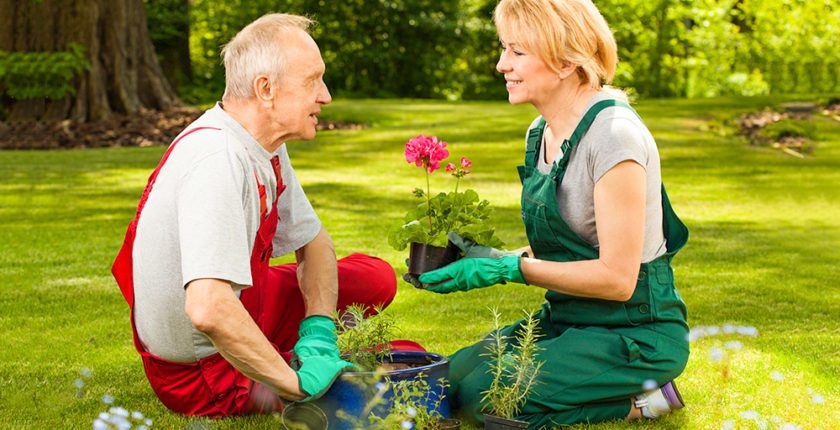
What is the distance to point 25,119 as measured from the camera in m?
14.5

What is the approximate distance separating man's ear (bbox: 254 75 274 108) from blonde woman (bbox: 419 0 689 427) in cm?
76

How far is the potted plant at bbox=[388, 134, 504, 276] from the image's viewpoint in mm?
3447

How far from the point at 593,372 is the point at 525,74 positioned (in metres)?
0.98

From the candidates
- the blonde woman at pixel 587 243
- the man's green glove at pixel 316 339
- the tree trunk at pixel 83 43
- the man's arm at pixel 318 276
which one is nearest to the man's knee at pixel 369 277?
the man's arm at pixel 318 276

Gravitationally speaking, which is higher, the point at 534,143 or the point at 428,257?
the point at 534,143

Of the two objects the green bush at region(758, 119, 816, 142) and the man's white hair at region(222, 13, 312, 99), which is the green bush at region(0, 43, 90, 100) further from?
the man's white hair at region(222, 13, 312, 99)

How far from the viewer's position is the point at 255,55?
10.4ft

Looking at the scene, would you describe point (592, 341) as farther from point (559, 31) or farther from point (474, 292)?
point (474, 292)

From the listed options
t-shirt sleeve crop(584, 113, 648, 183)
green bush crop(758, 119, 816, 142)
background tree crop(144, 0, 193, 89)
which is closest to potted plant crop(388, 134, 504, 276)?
t-shirt sleeve crop(584, 113, 648, 183)

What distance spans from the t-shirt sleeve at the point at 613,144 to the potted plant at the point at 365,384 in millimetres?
779

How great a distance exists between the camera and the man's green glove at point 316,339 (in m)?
3.29

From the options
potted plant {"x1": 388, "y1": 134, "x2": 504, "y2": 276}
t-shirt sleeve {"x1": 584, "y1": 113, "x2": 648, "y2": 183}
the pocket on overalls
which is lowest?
the pocket on overalls

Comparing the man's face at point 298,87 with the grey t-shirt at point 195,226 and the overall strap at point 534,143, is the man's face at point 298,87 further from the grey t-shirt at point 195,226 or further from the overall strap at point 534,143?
the overall strap at point 534,143

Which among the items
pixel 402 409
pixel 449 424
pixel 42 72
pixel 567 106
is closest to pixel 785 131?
pixel 42 72
